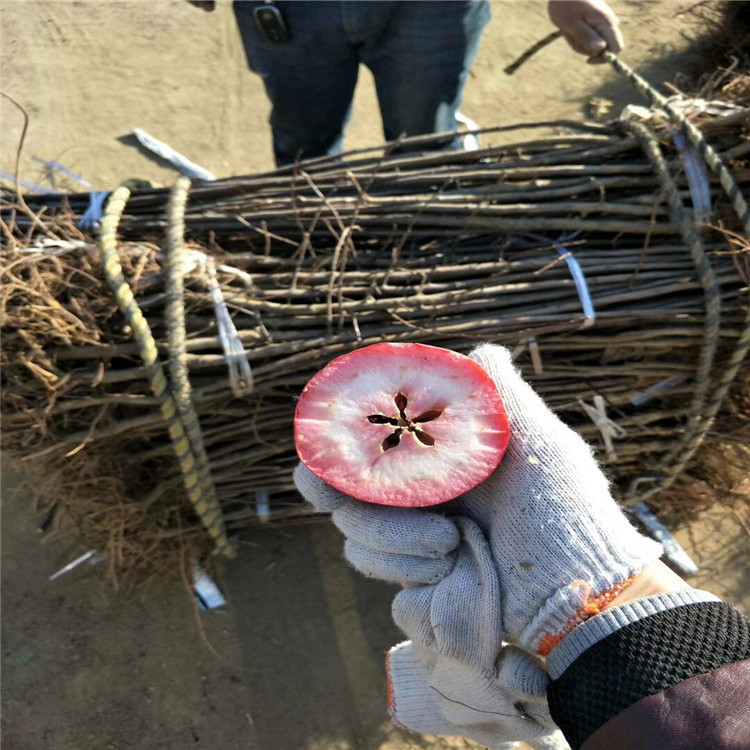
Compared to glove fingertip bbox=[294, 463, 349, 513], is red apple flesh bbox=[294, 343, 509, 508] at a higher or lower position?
higher

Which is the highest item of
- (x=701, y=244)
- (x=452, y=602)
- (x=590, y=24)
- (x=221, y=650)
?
(x=590, y=24)

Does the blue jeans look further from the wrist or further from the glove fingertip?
the wrist

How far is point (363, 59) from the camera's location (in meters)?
2.47

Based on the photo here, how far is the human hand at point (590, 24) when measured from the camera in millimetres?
2105

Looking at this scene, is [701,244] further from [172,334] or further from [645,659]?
[172,334]

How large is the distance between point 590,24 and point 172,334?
4.97ft

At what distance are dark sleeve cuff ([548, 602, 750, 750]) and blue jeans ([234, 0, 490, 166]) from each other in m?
1.91

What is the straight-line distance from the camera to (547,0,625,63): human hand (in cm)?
211

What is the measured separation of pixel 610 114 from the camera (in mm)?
3746

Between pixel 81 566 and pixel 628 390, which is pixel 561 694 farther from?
pixel 81 566

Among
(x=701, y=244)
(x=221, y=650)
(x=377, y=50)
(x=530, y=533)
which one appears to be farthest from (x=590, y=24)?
(x=221, y=650)

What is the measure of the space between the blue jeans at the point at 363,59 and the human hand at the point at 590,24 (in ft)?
0.96

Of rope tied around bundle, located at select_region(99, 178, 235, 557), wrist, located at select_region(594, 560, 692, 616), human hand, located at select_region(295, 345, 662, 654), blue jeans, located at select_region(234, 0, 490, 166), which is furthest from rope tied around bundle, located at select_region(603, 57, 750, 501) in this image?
rope tied around bundle, located at select_region(99, 178, 235, 557)

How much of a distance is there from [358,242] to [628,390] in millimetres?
812
